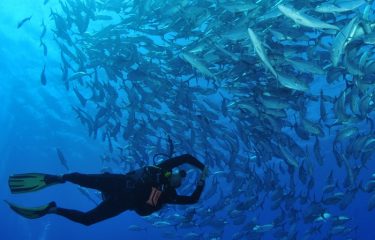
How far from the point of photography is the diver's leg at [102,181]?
6.87 m

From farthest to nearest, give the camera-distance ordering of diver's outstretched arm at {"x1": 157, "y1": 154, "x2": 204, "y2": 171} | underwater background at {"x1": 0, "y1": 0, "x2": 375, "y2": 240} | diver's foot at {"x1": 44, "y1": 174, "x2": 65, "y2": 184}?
underwater background at {"x1": 0, "y1": 0, "x2": 375, "y2": 240} < diver's foot at {"x1": 44, "y1": 174, "x2": 65, "y2": 184} < diver's outstretched arm at {"x1": 157, "y1": 154, "x2": 204, "y2": 171}

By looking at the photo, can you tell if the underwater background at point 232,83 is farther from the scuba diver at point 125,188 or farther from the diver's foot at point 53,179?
the diver's foot at point 53,179

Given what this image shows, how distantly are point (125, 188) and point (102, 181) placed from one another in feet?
1.84

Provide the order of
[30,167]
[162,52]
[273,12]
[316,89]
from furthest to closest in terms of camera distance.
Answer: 1. [30,167]
2. [316,89]
3. [162,52]
4. [273,12]

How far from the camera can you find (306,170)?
31.4ft

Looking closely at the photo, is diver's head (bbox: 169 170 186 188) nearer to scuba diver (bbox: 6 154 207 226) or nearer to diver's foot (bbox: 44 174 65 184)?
scuba diver (bbox: 6 154 207 226)

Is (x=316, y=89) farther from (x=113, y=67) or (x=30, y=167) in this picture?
(x=30, y=167)

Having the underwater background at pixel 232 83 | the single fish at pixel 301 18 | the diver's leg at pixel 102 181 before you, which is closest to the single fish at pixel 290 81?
the underwater background at pixel 232 83

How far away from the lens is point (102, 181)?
6.98 metres

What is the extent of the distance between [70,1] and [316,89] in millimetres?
14863

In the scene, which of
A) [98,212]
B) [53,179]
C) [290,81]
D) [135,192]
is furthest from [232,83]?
[53,179]

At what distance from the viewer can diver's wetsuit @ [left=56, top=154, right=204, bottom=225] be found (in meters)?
6.58

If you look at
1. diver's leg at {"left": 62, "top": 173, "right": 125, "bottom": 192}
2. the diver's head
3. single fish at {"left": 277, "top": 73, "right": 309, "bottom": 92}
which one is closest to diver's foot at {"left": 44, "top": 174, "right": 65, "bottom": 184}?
diver's leg at {"left": 62, "top": 173, "right": 125, "bottom": 192}

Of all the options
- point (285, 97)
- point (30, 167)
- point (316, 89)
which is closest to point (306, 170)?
point (285, 97)
